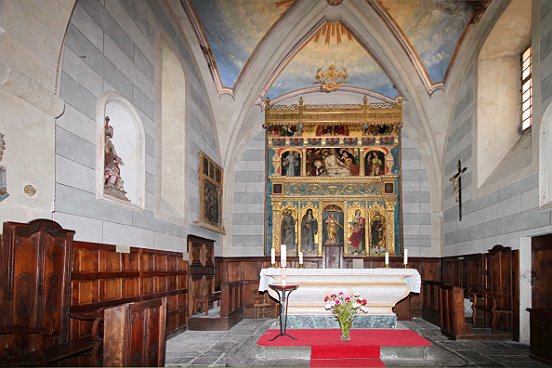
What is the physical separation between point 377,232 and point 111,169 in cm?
922

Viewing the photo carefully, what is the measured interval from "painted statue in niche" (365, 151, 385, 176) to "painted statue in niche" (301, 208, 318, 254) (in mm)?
2032

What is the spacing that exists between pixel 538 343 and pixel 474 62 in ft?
22.3

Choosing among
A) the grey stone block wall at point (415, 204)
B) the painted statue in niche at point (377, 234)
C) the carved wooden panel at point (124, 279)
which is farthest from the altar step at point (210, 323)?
the grey stone block wall at point (415, 204)

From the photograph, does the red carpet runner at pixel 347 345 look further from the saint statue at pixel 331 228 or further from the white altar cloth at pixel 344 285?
the saint statue at pixel 331 228

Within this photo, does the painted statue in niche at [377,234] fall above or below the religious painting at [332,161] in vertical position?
below

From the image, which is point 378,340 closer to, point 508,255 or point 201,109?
point 508,255

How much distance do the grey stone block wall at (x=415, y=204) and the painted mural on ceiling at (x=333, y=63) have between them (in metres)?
2.02

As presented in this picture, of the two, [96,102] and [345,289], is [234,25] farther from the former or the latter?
[345,289]

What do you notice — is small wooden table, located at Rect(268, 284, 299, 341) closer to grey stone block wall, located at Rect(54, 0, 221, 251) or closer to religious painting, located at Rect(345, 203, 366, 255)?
grey stone block wall, located at Rect(54, 0, 221, 251)

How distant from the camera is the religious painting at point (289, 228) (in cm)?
1594

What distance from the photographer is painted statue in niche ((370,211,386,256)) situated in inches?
621

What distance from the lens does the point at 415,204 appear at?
1620 cm

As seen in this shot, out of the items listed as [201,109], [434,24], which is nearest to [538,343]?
[434,24]

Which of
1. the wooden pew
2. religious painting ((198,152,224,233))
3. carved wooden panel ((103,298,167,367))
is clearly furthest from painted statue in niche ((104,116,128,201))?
religious painting ((198,152,224,233))
